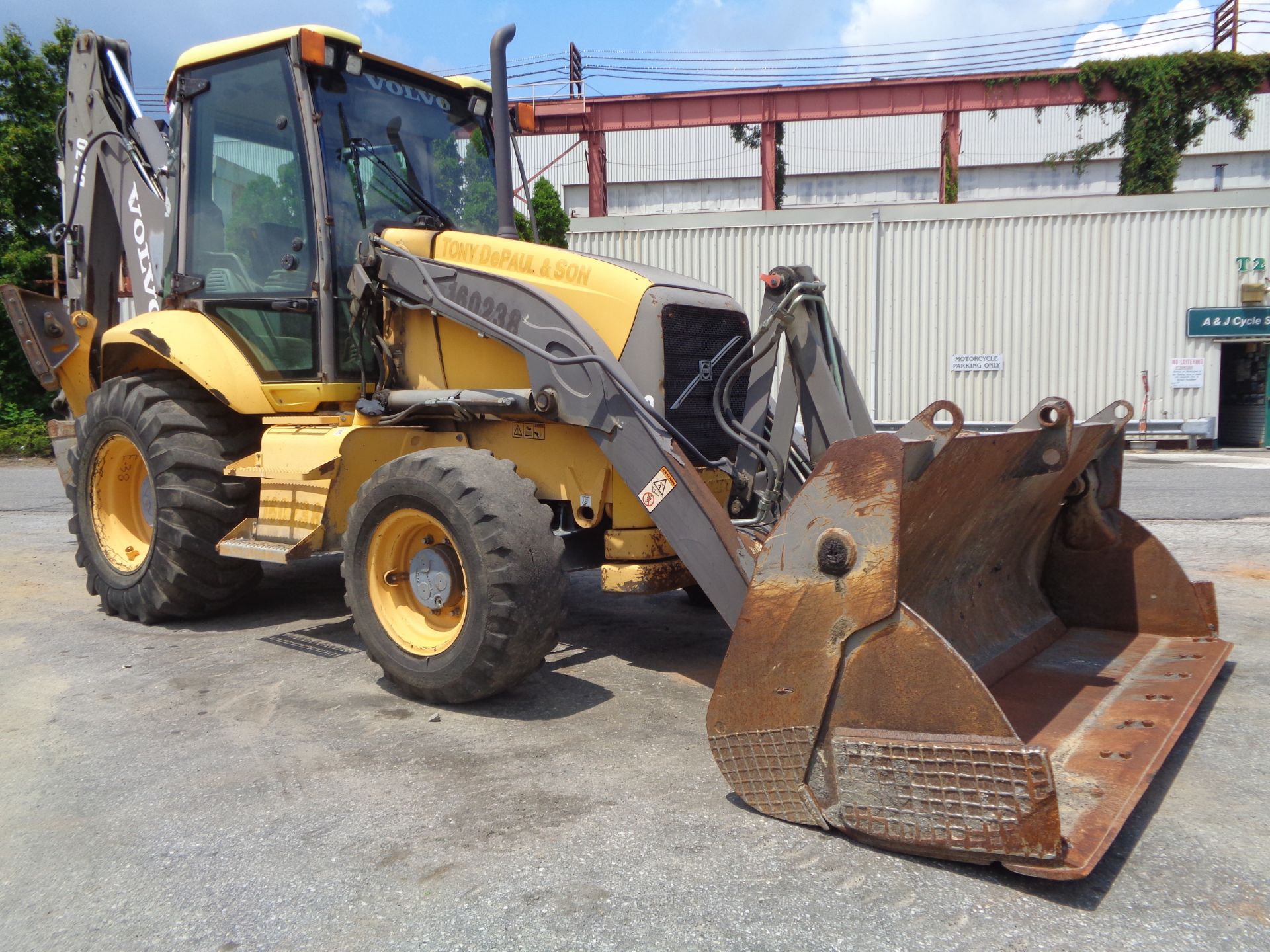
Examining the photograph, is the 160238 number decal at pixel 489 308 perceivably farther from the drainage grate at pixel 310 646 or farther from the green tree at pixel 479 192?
the drainage grate at pixel 310 646

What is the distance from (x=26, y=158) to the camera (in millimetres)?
18766

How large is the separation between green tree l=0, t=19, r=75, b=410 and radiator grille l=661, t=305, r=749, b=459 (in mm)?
17561

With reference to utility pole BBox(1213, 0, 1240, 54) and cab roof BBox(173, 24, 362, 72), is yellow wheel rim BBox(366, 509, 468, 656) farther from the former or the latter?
utility pole BBox(1213, 0, 1240, 54)

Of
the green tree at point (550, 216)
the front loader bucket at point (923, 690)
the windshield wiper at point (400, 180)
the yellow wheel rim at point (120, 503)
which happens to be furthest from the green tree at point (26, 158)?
the front loader bucket at point (923, 690)

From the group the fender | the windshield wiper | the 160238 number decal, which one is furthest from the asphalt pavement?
the windshield wiper

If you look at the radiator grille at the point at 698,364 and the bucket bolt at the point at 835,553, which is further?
the radiator grille at the point at 698,364

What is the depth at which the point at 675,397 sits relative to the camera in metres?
4.62

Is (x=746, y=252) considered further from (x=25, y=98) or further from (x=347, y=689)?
(x=347, y=689)

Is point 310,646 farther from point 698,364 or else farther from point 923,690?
point 923,690

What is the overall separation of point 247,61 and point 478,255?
1.85 m

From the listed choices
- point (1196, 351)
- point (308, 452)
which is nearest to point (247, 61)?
point (308, 452)

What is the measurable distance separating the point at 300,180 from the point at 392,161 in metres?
0.54

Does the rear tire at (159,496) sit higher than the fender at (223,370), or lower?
lower

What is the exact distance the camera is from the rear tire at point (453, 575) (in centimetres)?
400
